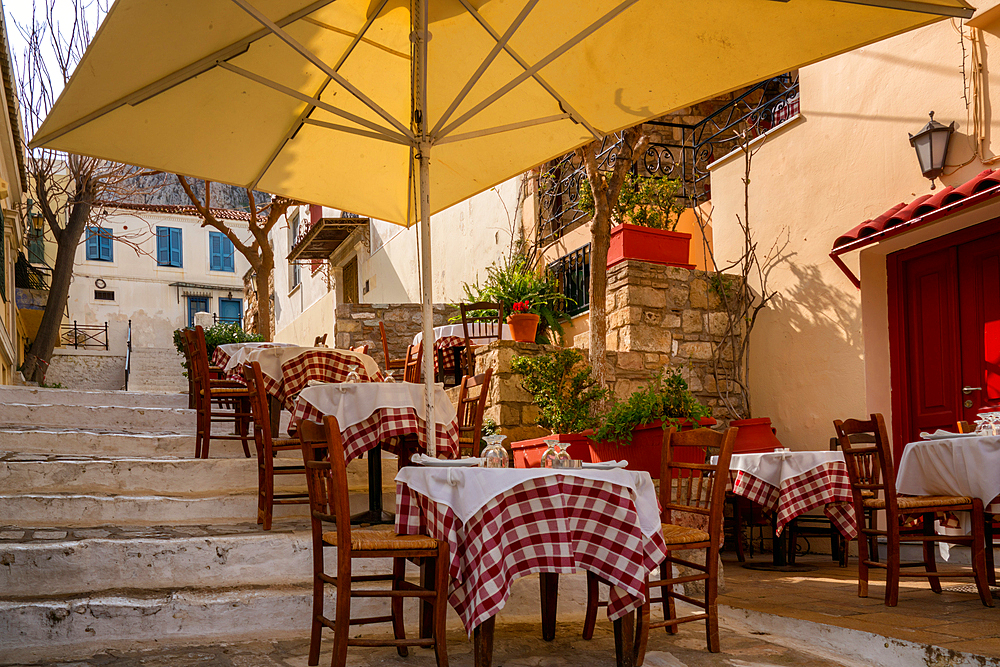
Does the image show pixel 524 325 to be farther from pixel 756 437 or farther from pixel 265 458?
pixel 265 458

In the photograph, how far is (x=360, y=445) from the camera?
472 cm

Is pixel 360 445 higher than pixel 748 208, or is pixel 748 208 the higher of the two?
pixel 748 208

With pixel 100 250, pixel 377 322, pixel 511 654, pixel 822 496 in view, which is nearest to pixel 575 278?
pixel 377 322

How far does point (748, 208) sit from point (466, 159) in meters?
4.31

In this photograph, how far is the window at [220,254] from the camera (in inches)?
1158

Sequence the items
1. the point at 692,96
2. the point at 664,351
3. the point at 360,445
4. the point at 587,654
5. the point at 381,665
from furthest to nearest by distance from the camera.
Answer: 1. the point at 664,351
2. the point at 360,445
3. the point at 692,96
4. the point at 587,654
5. the point at 381,665

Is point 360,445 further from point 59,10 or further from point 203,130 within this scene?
point 59,10

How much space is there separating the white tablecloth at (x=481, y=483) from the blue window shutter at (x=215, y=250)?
2804 cm

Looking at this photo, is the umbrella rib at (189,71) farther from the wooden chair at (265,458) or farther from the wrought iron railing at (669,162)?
the wrought iron railing at (669,162)

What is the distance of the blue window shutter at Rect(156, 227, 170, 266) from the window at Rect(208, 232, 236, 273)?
142 cm

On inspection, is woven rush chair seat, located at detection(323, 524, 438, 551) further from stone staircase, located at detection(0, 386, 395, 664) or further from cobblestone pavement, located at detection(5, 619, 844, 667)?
stone staircase, located at detection(0, 386, 395, 664)

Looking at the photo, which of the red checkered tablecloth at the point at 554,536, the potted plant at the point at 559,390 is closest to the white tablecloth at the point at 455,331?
the potted plant at the point at 559,390

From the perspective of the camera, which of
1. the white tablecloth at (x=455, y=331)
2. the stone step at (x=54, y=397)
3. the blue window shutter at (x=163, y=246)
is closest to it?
the stone step at (x=54, y=397)

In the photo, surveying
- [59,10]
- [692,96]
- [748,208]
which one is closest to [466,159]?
[692,96]
